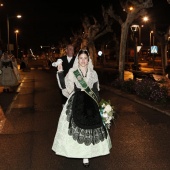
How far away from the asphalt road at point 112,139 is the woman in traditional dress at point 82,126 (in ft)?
1.44

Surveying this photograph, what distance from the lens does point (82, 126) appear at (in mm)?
5422

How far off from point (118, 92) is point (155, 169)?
992 cm

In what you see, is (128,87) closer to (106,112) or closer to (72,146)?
(106,112)

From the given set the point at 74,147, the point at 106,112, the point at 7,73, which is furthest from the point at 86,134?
the point at 7,73

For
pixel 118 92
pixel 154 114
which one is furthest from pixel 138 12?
pixel 154 114

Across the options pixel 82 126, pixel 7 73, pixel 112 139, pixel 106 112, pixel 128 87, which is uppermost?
pixel 7 73

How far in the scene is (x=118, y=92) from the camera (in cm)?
1548

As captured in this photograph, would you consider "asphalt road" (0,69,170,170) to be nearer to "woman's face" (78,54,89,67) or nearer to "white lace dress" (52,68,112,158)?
"white lace dress" (52,68,112,158)

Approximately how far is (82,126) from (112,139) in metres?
2.21

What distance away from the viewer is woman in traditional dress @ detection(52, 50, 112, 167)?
5.43 meters

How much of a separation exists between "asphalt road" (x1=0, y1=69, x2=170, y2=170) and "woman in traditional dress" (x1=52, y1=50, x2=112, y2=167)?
17.3 inches

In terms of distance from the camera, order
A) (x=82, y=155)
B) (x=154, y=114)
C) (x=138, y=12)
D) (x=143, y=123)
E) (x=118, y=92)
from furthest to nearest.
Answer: (x=138, y=12)
(x=118, y=92)
(x=154, y=114)
(x=143, y=123)
(x=82, y=155)

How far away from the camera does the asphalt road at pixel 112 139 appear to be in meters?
5.93

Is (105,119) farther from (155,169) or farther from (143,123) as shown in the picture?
(143,123)
